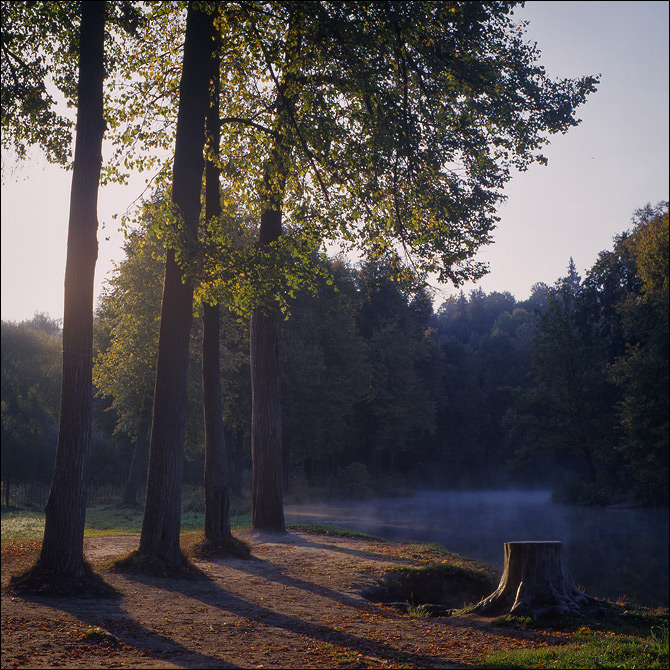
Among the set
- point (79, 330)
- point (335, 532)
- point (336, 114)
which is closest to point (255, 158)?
point (336, 114)

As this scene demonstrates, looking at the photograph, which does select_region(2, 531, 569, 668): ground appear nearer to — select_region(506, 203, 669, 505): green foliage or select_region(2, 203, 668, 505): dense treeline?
select_region(2, 203, 668, 505): dense treeline

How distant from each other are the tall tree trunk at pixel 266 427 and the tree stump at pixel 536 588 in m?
8.23

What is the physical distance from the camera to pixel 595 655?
275 inches

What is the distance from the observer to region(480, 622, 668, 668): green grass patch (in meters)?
6.58

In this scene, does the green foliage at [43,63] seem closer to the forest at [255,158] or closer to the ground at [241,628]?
the forest at [255,158]

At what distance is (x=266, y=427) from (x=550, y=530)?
16.6m

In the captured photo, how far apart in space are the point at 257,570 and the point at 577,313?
39.8 metres

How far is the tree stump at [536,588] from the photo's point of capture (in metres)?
9.28

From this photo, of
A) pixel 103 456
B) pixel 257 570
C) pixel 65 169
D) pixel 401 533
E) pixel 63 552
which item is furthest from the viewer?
pixel 103 456

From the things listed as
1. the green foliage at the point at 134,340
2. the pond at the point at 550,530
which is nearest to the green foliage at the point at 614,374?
the pond at the point at 550,530

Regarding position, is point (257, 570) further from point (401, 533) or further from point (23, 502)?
point (23, 502)

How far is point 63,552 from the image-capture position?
362 inches

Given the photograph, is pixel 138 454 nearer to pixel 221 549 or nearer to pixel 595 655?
pixel 221 549

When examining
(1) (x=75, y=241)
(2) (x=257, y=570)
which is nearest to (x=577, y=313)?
(2) (x=257, y=570)
